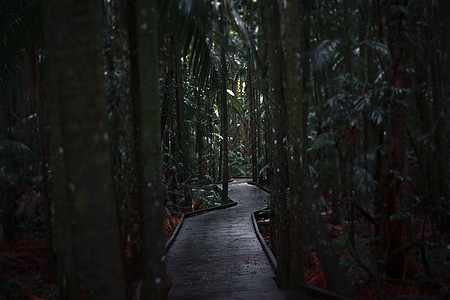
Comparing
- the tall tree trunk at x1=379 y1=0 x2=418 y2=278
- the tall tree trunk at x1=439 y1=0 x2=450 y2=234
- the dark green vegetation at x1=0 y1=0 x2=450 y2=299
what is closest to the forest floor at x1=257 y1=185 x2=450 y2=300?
the dark green vegetation at x1=0 y1=0 x2=450 y2=299

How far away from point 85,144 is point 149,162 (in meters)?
1.87

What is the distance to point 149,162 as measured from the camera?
15.0 feet

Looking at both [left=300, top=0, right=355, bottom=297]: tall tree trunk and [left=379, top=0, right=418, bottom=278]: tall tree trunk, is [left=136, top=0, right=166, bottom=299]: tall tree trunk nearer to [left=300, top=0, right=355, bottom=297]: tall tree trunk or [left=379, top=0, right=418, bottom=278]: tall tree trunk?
[left=300, top=0, right=355, bottom=297]: tall tree trunk

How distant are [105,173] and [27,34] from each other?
4189 millimetres

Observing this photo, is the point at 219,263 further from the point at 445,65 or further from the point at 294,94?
the point at 445,65

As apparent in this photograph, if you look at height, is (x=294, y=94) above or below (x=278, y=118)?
above

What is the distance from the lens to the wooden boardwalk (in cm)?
628

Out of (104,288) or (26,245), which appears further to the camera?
(26,245)

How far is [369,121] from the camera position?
668 centimetres

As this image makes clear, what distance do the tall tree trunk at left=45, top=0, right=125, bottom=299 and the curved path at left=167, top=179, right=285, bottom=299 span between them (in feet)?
11.8

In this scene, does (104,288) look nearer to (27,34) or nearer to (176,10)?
(176,10)

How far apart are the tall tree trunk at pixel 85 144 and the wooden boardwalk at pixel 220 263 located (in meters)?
3.59

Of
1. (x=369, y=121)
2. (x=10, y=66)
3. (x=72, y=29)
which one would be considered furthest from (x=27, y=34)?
(x=369, y=121)

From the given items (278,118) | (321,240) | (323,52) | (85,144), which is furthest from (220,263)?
(85,144)
